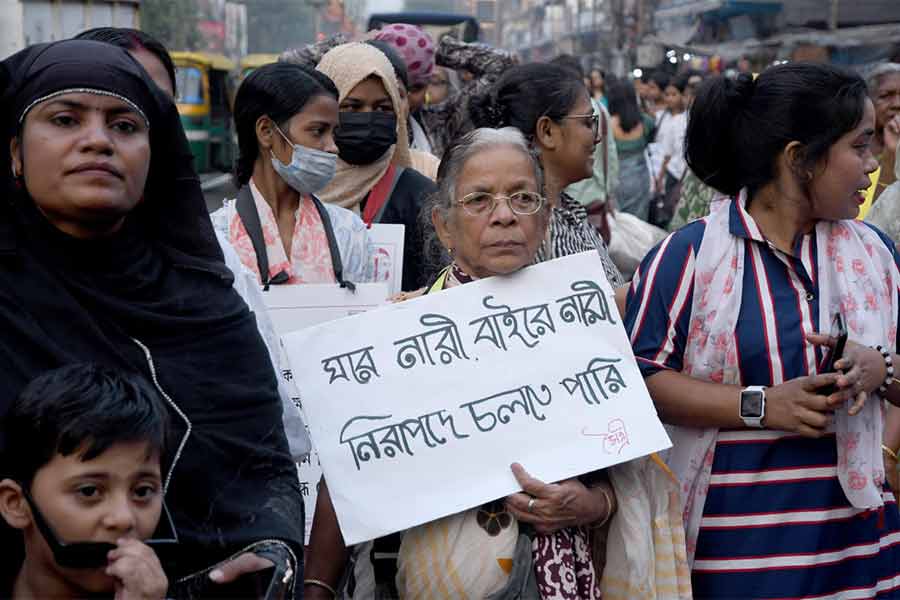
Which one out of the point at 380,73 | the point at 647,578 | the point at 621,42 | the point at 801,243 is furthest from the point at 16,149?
the point at 621,42

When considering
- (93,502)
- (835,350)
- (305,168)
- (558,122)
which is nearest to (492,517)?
(835,350)

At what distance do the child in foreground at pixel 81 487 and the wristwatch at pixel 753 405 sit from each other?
A: 55.4 inches

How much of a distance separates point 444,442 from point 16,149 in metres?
1.11

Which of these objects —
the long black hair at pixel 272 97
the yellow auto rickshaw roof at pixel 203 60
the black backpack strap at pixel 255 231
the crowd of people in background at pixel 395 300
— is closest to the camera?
the crowd of people in background at pixel 395 300

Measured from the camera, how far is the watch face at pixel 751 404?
3088 mm

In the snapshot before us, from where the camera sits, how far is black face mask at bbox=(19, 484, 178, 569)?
226cm

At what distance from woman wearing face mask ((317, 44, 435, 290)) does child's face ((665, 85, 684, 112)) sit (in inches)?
398

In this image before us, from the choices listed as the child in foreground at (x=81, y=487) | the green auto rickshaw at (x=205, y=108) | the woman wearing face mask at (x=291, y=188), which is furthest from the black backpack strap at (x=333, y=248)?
the green auto rickshaw at (x=205, y=108)

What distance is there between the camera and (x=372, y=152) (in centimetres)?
514

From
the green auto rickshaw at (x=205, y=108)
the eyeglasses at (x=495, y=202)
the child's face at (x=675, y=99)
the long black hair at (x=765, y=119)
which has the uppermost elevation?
the long black hair at (x=765, y=119)

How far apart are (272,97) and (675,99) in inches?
430

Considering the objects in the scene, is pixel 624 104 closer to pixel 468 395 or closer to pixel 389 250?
pixel 389 250

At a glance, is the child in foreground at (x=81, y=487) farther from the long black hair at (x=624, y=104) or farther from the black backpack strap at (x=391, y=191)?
the long black hair at (x=624, y=104)

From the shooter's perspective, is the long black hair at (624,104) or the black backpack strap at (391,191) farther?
the long black hair at (624,104)
